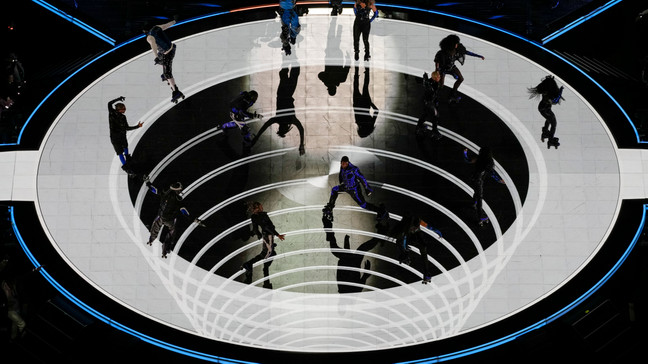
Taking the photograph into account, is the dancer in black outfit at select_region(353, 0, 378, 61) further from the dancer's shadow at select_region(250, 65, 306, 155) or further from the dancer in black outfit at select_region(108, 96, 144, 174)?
the dancer in black outfit at select_region(108, 96, 144, 174)

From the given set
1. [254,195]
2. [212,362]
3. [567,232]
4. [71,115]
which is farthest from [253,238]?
[567,232]

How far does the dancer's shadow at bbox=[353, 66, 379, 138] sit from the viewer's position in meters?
23.5

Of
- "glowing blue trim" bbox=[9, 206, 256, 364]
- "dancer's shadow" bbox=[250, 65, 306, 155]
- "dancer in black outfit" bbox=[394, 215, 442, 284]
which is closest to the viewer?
"dancer in black outfit" bbox=[394, 215, 442, 284]

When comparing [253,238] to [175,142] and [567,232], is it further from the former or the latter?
[567,232]

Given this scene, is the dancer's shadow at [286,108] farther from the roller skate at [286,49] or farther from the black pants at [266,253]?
the black pants at [266,253]

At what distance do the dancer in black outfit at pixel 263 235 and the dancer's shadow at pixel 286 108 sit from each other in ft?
8.20

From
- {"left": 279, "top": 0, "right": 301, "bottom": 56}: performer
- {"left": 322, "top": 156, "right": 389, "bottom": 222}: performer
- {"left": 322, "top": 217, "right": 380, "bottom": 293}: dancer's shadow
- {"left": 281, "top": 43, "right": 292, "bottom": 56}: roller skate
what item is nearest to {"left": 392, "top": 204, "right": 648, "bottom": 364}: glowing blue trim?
{"left": 322, "top": 217, "right": 380, "bottom": 293}: dancer's shadow

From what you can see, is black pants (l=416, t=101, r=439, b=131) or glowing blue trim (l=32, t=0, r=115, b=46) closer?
black pants (l=416, t=101, r=439, b=131)

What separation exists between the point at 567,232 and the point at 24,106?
13.8 m

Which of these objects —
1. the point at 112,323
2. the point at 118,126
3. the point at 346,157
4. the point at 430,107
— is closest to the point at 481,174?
the point at 430,107

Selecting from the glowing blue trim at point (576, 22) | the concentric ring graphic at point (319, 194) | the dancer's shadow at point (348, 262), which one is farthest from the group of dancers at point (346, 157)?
the glowing blue trim at point (576, 22)

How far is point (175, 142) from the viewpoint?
23.4 meters

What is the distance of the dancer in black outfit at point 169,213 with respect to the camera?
21.1 m

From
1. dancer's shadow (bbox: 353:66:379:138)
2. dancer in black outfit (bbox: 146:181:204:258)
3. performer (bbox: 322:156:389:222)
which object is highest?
dancer's shadow (bbox: 353:66:379:138)
